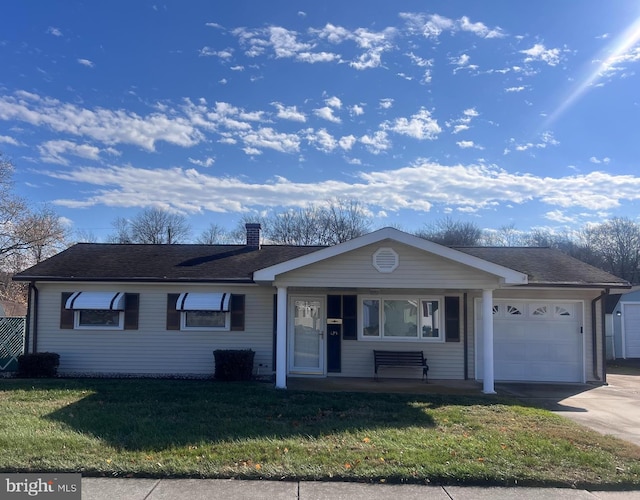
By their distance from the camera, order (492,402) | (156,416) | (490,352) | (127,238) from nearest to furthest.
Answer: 1. (156,416)
2. (492,402)
3. (490,352)
4. (127,238)

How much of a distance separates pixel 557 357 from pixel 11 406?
12139mm

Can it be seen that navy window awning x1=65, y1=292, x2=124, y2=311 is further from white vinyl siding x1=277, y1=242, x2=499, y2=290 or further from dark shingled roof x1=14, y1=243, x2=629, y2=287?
white vinyl siding x1=277, y1=242, x2=499, y2=290

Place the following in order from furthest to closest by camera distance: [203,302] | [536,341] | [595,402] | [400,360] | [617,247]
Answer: [617,247], [536,341], [203,302], [400,360], [595,402]

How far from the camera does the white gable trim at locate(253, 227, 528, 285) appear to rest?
33.4 ft

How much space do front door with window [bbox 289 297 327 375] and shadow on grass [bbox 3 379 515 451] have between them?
1.93 metres

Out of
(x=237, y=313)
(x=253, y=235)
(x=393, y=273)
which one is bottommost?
(x=237, y=313)

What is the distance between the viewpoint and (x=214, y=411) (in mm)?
7926

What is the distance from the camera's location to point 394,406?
859 centimetres

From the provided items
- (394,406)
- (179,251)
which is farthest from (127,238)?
(394,406)

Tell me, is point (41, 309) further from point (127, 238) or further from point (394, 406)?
point (127, 238)

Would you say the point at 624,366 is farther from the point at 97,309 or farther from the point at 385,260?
the point at 97,309

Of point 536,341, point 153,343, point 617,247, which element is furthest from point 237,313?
point 617,247

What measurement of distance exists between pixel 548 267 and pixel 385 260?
5.56m

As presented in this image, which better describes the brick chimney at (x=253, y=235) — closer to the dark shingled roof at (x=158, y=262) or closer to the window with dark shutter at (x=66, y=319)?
the dark shingled roof at (x=158, y=262)
